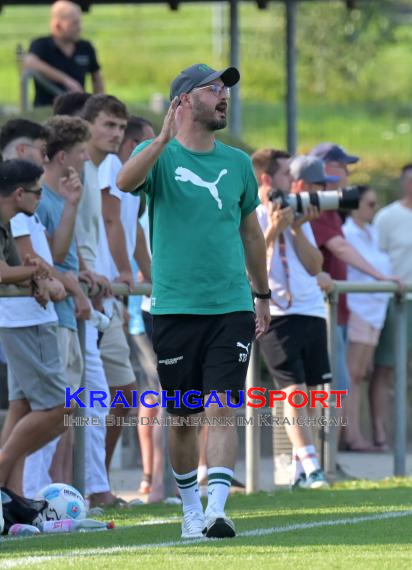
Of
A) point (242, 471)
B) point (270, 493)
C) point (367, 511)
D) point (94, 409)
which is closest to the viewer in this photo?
point (367, 511)

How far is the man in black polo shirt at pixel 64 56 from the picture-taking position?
14031mm

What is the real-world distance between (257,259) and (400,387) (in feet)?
12.3

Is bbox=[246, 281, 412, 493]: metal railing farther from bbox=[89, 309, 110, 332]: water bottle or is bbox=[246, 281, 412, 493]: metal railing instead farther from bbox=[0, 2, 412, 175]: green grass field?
bbox=[0, 2, 412, 175]: green grass field

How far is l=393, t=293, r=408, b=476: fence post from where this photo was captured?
1142 cm

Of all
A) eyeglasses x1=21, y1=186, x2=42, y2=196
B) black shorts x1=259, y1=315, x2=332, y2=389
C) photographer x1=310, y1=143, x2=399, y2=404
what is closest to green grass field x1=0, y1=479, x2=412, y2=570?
black shorts x1=259, y1=315, x2=332, y2=389

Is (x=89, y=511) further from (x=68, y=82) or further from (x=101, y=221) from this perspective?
(x=68, y=82)

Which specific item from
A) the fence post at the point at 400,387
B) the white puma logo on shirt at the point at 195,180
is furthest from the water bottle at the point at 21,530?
the fence post at the point at 400,387

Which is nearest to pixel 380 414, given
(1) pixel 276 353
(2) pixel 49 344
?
(1) pixel 276 353

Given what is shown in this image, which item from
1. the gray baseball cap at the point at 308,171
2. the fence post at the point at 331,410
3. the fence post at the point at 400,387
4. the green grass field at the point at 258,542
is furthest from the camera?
the fence post at the point at 400,387

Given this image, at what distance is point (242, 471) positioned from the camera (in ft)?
36.2

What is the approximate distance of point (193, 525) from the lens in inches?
302

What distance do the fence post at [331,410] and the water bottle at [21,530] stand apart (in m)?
3.30

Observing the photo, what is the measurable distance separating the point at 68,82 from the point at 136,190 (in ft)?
20.9

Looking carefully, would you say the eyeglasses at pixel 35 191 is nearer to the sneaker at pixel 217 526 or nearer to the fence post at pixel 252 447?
the sneaker at pixel 217 526
